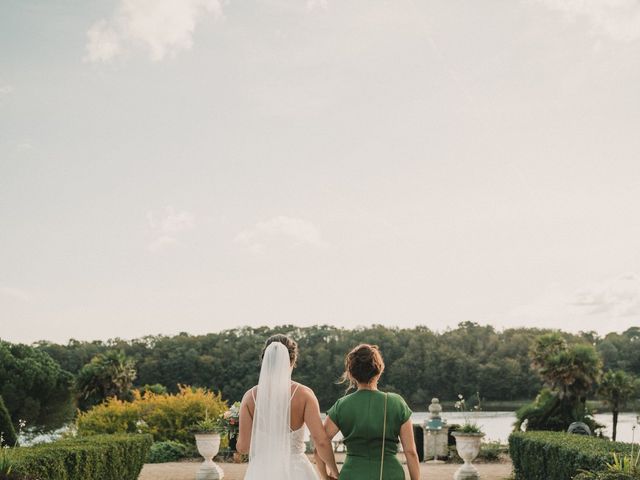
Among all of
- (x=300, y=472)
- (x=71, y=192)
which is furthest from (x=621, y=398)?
(x=300, y=472)

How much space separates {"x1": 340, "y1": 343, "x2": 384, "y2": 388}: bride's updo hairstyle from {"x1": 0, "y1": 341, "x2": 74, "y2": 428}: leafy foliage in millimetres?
44438

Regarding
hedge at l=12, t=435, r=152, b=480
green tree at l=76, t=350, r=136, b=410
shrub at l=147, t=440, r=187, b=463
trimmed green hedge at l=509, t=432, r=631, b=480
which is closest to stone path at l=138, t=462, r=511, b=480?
shrub at l=147, t=440, r=187, b=463

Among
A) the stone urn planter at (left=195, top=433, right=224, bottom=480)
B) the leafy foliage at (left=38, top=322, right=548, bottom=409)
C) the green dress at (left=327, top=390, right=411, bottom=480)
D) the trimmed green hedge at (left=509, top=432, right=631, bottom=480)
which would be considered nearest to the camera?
the green dress at (left=327, top=390, right=411, bottom=480)

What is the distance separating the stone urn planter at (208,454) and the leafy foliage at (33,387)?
1362 inches

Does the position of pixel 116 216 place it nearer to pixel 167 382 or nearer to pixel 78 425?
pixel 78 425

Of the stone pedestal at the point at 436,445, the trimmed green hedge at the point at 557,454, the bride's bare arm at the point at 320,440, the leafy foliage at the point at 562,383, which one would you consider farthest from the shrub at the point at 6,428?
the leafy foliage at the point at 562,383

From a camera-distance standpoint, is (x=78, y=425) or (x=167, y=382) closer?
(x=78, y=425)

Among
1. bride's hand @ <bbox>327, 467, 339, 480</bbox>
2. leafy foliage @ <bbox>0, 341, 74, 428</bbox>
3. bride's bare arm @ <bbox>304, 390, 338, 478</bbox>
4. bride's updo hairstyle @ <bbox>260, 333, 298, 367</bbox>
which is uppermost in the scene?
bride's updo hairstyle @ <bbox>260, 333, 298, 367</bbox>

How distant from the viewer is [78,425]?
2045 centimetres

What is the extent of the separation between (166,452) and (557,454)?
11110 millimetres

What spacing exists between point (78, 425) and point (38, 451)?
37.6 ft

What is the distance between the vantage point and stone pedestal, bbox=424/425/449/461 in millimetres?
17594

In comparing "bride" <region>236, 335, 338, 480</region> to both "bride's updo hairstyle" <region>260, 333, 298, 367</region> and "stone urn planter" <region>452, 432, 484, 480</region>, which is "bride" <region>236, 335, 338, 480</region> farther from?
"stone urn planter" <region>452, 432, 484, 480</region>

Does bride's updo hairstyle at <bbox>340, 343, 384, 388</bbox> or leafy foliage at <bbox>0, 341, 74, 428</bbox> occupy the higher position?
bride's updo hairstyle at <bbox>340, 343, 384, 388</bbox>
